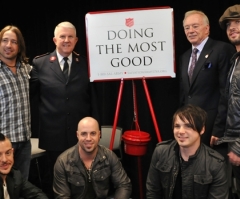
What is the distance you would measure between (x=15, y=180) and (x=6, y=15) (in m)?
2.53

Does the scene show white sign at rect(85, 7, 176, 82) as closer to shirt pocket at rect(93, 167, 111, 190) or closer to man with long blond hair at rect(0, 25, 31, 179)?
man with long blond hair at rect(0, 25, 31, 179)

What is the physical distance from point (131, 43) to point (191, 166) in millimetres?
1318

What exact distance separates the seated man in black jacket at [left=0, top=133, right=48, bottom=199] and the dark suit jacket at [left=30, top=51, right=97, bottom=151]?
1.91ft

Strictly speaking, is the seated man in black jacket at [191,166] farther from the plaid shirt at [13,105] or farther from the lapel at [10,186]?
the plaid shirt at [13,105]

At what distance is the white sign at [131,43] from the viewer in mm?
3527

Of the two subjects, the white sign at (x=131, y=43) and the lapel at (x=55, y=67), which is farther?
the white sign at (x=131, y=43)

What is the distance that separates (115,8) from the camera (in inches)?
169

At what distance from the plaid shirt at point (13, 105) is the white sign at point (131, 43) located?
0.65m

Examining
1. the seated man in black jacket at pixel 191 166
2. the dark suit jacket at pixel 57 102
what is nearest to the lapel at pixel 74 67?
the dark suit jacket at pixel 57 102

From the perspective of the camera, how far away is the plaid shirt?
10.1 feet

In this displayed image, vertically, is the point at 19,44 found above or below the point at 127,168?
above

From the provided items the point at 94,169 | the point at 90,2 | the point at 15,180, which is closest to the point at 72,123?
the point at 94,169

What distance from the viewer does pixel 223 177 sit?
8.86 feet

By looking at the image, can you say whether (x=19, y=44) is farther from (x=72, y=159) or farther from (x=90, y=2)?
(x=90, y=2)
